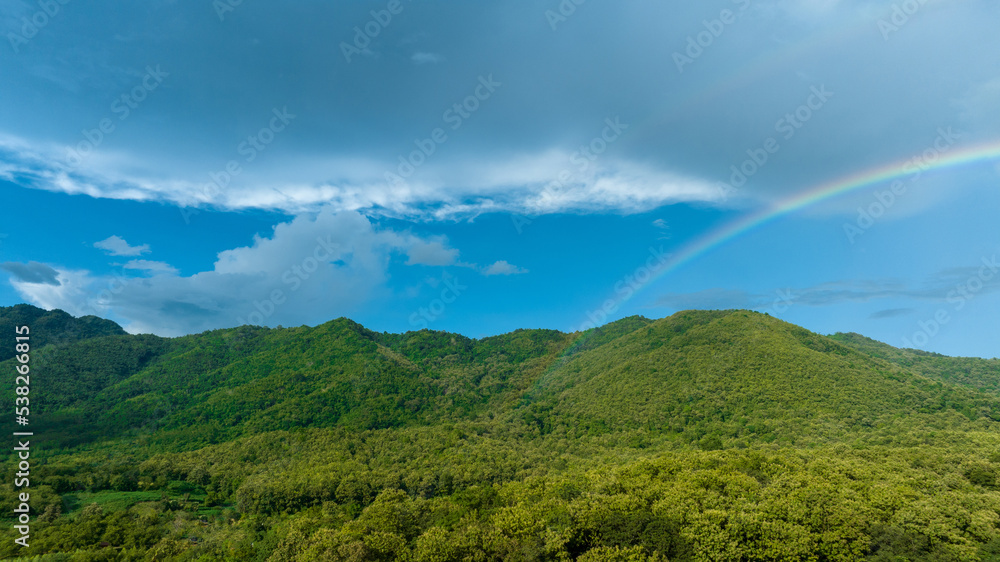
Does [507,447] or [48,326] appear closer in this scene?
[507,447]

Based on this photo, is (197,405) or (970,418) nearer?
(970,418)

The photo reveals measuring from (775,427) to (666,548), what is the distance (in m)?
49.0

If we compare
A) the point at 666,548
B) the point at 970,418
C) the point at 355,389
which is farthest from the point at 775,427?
the point at 355,389

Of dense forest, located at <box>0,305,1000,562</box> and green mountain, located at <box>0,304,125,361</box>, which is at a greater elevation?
green mountain, located at <box>0,304,125,361</box>

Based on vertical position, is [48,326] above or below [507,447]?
above

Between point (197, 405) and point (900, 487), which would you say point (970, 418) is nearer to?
point (900, 487)

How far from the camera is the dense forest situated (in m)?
35.2

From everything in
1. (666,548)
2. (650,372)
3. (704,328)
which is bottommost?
(666,548)

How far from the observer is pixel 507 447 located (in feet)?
267

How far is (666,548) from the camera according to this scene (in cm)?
3328

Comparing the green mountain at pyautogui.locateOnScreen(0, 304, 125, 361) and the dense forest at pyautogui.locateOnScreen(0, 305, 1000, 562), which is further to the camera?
the green mountain at pyautogui.locateOnScreen(0, 304, 125, 361)

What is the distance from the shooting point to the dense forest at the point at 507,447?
3519 centimetres

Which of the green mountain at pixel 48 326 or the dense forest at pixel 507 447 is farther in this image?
the green mountain at pixel 48 326

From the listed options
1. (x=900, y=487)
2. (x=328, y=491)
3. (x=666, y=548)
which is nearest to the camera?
(x=666, y=548)
